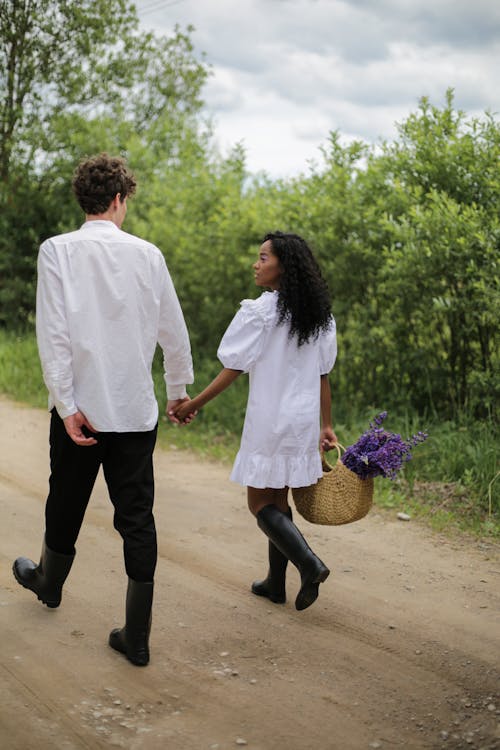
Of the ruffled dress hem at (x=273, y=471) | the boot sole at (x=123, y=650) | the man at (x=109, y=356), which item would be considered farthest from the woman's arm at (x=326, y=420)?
the boot sole at (x=123, y=650)

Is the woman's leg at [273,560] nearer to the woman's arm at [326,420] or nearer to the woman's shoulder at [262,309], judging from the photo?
the woman's arm at [326,420]

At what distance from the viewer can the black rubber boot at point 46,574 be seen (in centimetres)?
426

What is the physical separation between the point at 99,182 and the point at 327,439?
1773mm

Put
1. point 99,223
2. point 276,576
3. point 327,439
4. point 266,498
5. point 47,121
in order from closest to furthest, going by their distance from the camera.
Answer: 1. point 99,223
2. point 266,498
3. point 276,576
4. point 327,439
5. point 47,121

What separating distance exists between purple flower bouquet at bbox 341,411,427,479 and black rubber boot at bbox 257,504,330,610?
1.41 feet

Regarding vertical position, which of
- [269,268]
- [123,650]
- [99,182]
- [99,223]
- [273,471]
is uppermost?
[99,182]

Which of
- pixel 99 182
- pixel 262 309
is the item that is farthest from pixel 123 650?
pixel 99 182

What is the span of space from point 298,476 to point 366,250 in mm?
4004

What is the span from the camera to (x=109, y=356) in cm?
385

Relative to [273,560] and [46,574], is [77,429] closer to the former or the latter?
[46,574]

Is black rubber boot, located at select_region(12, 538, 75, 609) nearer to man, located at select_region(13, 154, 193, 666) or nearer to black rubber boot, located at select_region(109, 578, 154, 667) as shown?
man, located at select_region(13, 154, 193, 666)

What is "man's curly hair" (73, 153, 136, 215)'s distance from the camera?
3896 mm

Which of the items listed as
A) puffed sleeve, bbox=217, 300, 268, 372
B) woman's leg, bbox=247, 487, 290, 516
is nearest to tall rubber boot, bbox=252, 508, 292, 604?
woman's leg, bbox=247, 487, 290, 516

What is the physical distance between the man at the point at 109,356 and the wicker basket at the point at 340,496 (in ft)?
3.09
